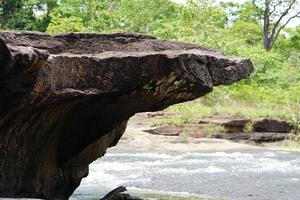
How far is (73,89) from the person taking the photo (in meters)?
4.06

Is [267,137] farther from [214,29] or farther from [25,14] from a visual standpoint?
[25,14]

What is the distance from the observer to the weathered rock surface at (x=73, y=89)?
363 centimetres

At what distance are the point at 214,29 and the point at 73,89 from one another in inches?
856

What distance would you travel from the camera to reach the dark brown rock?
20156 mm

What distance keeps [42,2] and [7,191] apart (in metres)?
32.5

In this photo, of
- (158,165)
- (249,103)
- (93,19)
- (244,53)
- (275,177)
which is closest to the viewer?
(275,177)

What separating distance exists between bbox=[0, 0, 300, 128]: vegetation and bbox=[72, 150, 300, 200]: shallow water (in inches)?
253

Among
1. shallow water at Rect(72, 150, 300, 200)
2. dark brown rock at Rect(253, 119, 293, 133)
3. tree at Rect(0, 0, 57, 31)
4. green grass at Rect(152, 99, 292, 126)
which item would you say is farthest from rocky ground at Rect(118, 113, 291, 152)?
tree at Rect(0, 0, 57, 31)

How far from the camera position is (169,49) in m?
5.25

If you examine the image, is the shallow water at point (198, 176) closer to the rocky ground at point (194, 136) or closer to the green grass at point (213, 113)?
the rocky ground at point (194, 136)

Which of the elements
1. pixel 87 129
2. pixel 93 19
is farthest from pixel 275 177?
pixel 93 19

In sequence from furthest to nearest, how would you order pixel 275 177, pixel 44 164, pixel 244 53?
pixel 244 53, pixel 275 177, pixel 44 164

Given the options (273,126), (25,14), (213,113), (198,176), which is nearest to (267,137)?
(273,126)

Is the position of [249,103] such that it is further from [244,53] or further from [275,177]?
[275,177]
